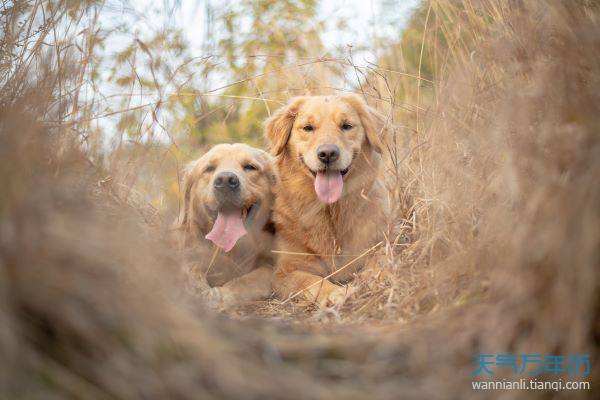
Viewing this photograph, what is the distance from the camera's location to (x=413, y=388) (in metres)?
1.60

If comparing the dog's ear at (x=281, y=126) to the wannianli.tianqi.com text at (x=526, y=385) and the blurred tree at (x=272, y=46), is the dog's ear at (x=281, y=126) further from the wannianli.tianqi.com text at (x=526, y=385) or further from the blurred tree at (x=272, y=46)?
the wannianli.tianqi.com text at (x=526, y=385)

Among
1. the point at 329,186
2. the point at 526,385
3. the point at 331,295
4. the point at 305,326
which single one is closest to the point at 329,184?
the point at 329,186

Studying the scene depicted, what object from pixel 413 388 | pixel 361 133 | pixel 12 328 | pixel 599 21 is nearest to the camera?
pixel 12 328

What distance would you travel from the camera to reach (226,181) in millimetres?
3484

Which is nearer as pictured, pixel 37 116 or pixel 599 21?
pixel 599 21

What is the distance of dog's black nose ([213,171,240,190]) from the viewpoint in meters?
3.48

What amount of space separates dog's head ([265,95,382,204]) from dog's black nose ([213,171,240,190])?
16.8 inches

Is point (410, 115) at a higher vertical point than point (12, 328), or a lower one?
higher

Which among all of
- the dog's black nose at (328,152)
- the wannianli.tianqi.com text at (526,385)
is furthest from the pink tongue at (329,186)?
the wannianli.tianqi.com text at (526,385)

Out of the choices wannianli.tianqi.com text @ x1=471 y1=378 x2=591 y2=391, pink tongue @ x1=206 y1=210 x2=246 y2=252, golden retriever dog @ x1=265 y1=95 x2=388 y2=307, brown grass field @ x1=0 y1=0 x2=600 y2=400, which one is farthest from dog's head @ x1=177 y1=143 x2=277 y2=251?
wannianli.tianqi.com text @ x1=471 y1=378 x2=591 y2=391

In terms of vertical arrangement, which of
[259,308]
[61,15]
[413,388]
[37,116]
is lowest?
[259,308]

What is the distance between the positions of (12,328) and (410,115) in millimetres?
3022

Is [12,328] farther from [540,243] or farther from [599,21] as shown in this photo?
[599,21]

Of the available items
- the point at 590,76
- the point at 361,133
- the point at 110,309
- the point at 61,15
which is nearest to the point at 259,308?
the point at 361,133
